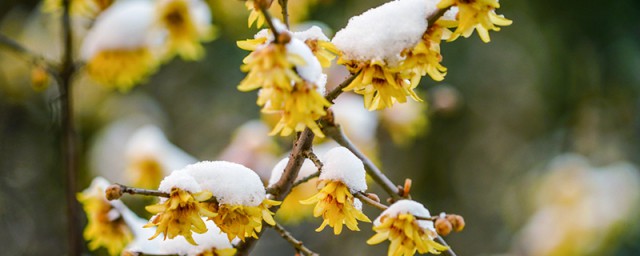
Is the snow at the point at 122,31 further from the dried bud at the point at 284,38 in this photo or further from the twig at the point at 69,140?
the dried bud at the point at 284,38

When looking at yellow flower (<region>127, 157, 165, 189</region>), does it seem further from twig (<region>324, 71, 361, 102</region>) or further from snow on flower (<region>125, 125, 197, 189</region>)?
twig (<region>324, 71, 361, 102</region>)

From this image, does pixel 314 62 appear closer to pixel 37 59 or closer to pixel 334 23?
pixel 37 59

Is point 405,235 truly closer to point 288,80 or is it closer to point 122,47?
point 288,80

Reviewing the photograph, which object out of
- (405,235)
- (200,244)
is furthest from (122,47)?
(405,235)

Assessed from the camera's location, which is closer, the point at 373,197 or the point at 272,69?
the point at 272,69

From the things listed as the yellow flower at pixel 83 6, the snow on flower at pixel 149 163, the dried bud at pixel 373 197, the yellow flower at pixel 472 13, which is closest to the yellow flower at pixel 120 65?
the yellow flower at pixel 83 6

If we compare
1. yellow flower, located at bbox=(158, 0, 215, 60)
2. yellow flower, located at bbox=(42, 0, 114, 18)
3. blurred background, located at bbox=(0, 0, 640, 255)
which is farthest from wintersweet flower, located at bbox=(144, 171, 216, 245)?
yellow flower, located at bbox=(158, 0, 215, 60)
